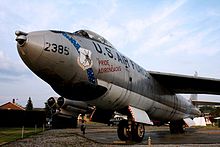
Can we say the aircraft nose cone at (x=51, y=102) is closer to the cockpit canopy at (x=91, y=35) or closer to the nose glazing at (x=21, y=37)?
the cockpit canopy at (x=91, y=35)

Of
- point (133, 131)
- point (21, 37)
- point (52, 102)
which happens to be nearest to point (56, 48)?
point (21, 37)

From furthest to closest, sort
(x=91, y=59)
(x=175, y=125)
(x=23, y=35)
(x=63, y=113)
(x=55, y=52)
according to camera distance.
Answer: (x=63, y=113)
(x=175, y=125)
(x=91, y=59)
(x=55, y=52)
(x=23, y=35)

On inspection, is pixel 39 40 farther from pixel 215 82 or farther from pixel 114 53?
pixel 215 82

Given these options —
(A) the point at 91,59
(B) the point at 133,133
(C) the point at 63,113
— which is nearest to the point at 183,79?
(B) the point at 133,133

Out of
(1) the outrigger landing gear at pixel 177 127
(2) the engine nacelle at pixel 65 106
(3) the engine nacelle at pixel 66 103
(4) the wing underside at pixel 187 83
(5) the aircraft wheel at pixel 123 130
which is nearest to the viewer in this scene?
(5) the aircraft wheel at pixel 123 130

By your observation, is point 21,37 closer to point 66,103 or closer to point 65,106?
point 66,103

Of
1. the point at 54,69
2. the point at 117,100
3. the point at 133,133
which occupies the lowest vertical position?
the point at 133,133

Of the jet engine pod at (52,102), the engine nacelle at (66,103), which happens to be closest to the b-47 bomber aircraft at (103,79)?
the engine nacelle at (66,103)

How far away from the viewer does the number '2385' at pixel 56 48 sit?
30.1 feet

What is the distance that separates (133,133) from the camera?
44.5 feet

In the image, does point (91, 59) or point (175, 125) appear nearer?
point (91, 59)

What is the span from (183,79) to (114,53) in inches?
216

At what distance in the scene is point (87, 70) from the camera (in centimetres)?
1048

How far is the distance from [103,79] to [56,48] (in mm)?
2745
